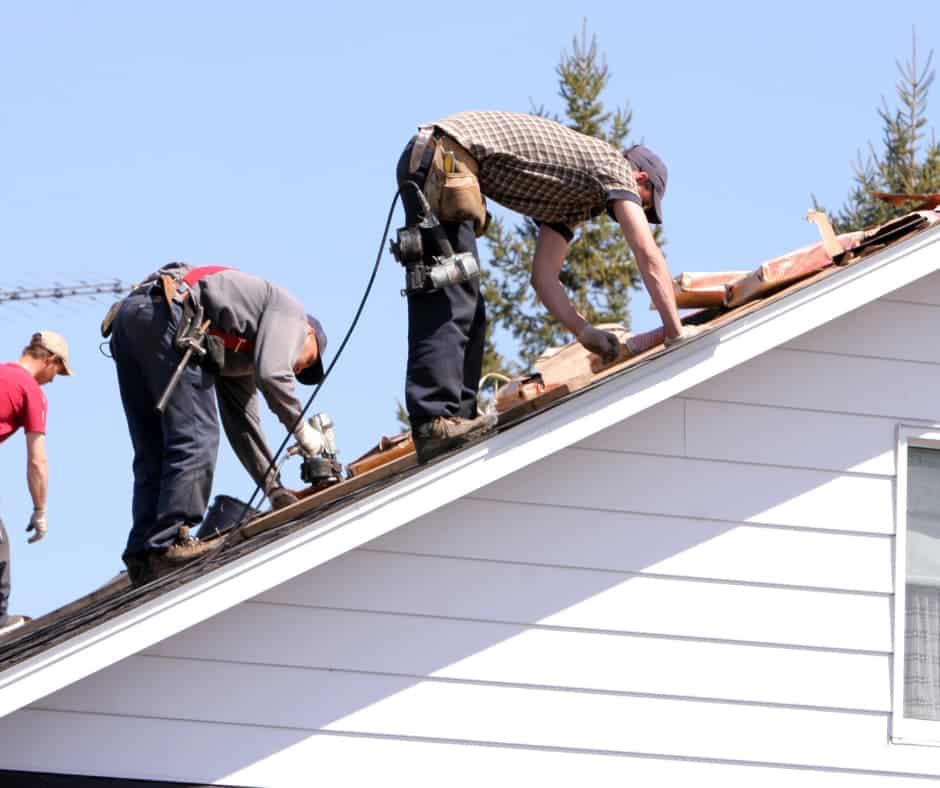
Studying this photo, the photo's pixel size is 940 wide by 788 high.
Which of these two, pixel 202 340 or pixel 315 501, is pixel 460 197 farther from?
pixel 315 501

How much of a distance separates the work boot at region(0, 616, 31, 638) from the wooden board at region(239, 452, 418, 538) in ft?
5.31

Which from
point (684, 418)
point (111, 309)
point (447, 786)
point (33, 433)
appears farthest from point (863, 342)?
point (33, 433)

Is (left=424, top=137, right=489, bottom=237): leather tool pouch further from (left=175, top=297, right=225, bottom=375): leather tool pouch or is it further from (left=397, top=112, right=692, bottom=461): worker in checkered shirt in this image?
(left=175, top=297, right=225, bottom=375): leather tool pouch

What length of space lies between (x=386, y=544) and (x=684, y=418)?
1.39 m

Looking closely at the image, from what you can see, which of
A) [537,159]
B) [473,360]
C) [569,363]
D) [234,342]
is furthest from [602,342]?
[234,342]

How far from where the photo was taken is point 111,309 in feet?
24.7

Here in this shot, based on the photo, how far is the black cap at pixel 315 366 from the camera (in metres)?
7.71

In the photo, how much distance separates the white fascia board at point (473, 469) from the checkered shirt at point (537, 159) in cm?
74

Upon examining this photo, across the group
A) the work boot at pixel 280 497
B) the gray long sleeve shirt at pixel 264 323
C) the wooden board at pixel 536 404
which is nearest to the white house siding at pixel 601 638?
the wooden board at pixel 536 404

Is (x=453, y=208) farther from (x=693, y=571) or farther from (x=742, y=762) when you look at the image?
(x=742, y=762)

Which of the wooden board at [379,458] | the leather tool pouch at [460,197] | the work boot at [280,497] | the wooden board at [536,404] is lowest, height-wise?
the work boot at [280,497]

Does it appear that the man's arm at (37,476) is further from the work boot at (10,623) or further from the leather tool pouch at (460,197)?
the leather tool pouch at (460,197)

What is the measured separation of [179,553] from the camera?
7262 mm

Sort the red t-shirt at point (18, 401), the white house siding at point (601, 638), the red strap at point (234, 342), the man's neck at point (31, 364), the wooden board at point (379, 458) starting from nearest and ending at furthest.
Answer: the white house siding at point (601, 638) < the red strap at point (234, 342) < the wooden board at point (379, 458) < the red t-shirt at point (18, 401) < the man's neck at point (31, 364)
